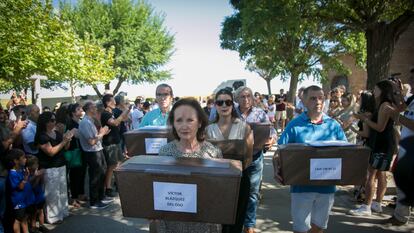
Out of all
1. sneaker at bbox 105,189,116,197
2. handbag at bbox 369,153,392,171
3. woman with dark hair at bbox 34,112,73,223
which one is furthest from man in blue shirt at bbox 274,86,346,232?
sneaker at bbox 105,189,116,197

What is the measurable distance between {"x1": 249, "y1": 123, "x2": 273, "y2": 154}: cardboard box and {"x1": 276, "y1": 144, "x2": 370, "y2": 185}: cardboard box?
0.95m

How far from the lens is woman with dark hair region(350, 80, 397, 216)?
14.5ft

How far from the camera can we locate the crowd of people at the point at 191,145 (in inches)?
105

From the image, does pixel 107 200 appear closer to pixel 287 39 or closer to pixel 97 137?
pixel 97 137

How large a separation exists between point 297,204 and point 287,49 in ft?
58.2

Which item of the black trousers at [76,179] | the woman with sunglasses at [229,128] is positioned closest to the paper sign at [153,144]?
the woman with sunglasses at [229,128]

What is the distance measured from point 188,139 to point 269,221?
10.3 ft

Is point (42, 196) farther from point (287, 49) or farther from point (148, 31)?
point (148, 31)

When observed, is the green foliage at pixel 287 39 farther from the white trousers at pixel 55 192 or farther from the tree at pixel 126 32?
the tree at pixel 126 32

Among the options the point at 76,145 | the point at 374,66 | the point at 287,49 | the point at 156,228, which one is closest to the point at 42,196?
the point at 76,145

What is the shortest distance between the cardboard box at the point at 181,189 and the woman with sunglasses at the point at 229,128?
131cm

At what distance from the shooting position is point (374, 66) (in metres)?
8.25

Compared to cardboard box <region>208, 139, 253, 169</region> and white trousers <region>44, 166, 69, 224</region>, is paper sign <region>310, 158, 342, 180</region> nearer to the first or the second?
cardboard box <region>208, 139, 253, 169</region>

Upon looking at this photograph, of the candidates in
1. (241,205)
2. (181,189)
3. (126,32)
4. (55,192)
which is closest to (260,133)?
(241,205)
